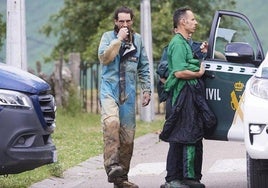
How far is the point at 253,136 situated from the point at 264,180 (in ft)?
2.67

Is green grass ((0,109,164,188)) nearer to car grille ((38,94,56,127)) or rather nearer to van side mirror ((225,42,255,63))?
car grille ((38,94,56,127))

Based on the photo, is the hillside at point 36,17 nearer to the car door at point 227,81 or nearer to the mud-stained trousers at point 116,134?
the mud-stained trousers at point 116,134

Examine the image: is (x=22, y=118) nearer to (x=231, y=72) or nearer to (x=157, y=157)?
(x=231, y=72)

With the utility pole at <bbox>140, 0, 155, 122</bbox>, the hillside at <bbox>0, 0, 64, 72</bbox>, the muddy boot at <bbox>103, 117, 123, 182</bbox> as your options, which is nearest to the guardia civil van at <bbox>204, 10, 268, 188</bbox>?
the muddy boot at <bbox>103, 117, 123, 182</bbox>

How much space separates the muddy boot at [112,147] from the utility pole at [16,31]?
2775mm

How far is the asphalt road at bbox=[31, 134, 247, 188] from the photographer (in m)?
10.7

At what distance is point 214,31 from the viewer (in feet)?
31.8

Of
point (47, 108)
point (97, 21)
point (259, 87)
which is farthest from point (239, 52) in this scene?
point (97, 21)

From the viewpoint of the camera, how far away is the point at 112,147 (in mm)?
9719

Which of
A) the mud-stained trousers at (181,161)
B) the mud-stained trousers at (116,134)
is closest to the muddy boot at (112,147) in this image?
the mud-stained trousers at (116,134)

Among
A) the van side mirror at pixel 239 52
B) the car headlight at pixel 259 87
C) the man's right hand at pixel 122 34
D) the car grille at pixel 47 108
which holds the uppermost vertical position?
the man's right hand at pixel 122 34

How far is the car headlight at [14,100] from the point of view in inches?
341

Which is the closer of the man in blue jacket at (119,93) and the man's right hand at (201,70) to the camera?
the man's right hand at (201,70)

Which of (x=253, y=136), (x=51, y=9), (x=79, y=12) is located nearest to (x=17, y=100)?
(x=253, y=136)
